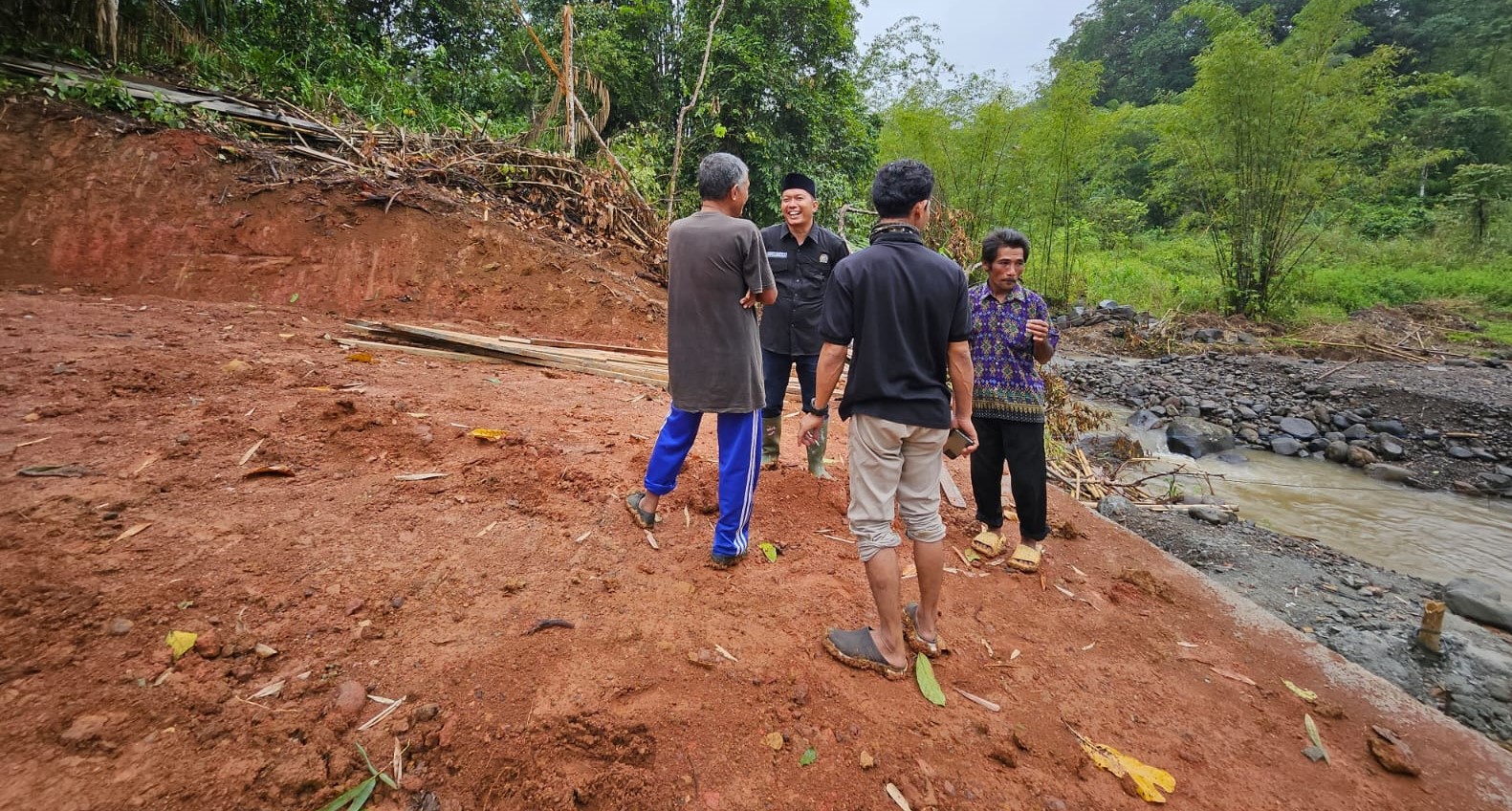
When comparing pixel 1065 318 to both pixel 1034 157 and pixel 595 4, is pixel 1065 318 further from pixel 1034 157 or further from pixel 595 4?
pixel 595 4

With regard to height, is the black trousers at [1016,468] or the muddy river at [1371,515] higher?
the black trousers at [1016,468]

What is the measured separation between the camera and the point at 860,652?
7.04 ft

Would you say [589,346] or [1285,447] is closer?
[589,346]

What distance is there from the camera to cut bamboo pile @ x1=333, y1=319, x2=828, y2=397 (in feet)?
17.2

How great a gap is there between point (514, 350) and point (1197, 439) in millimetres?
8040

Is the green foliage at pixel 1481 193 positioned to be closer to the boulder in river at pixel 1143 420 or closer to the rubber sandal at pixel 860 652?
the boulder in river at pixel 1143 420

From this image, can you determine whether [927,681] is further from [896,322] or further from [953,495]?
[953,495]

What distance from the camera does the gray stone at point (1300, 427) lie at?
7617 mm

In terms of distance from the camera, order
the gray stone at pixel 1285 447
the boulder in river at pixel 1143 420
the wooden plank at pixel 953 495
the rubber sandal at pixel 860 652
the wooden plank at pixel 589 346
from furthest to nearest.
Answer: the boulder in river at pixel 1143 420 < the gray stone at pixel 1285 447 < the wooden plank at pixel 589 346 < the wooden plank at pixel 953 495 < the rubber sandal at pixel 860 652

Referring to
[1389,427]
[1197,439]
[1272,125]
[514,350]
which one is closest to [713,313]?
[514,350]

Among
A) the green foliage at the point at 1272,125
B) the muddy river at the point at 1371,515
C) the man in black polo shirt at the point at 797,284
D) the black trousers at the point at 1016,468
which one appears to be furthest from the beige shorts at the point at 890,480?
the green foliage at the point at 1272,125

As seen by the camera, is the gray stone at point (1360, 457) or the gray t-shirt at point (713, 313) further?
the gray stone at point (1360, 457)

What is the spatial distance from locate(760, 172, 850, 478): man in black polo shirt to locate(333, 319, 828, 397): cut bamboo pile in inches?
90.1

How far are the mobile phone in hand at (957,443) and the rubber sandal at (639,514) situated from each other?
4.67ft
